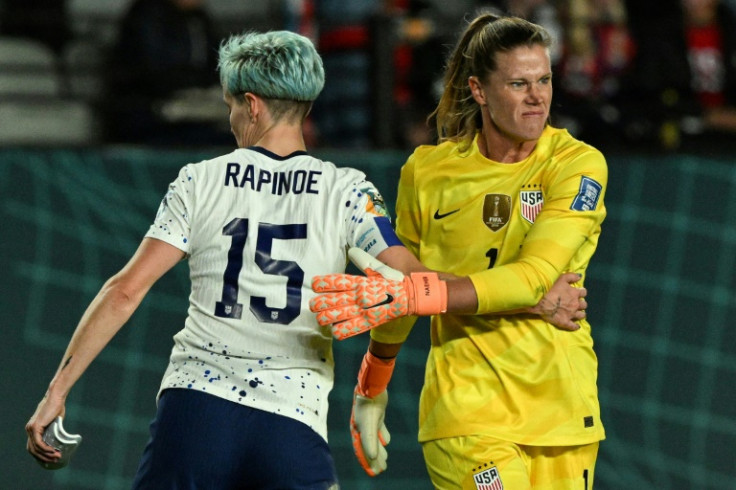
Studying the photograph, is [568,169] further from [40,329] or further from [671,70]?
[671,70]

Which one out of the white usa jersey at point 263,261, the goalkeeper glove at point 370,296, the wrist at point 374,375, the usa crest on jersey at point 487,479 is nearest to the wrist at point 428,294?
the goalkeeper glove at point 370,296

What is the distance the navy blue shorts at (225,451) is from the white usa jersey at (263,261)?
0.16ft

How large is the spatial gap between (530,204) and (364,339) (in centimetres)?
261

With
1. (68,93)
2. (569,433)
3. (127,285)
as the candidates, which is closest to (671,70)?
(68,93)

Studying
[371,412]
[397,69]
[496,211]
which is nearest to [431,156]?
[496,211]

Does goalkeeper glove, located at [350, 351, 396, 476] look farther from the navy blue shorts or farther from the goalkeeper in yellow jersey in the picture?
the navy blue shorts

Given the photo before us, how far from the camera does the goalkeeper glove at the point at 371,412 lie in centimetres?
430

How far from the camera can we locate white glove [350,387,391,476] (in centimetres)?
430

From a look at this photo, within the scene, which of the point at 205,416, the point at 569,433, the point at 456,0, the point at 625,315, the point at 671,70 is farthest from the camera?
the point at 456,0

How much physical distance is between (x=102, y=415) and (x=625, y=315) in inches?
111

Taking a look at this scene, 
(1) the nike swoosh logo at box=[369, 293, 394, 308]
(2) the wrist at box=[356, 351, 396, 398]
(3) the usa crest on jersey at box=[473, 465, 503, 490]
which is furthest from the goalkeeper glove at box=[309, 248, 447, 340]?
(2) the wrist at box=[356, 351, 396, 398]

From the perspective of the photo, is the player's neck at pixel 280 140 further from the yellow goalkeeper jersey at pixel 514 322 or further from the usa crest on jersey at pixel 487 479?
the usa crest on jersey at pixel 487 479

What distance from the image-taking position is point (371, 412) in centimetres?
433

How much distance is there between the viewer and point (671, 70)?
7.37m
